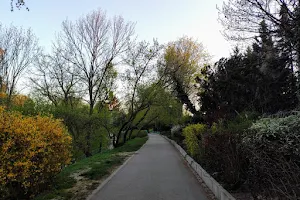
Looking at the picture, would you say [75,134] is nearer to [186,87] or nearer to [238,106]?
[238,106]

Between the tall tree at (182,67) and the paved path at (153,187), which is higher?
the tall tree at (182,67)

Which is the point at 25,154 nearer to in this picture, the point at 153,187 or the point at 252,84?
the point at 153,187

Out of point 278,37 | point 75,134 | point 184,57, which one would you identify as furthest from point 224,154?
point 184,57

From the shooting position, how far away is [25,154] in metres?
5.12

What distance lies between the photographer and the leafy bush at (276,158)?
3.27m

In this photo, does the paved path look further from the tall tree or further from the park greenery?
the tall tree

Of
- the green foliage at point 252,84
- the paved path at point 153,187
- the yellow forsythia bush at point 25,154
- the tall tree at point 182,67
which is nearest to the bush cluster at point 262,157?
the paved path at point 153,187

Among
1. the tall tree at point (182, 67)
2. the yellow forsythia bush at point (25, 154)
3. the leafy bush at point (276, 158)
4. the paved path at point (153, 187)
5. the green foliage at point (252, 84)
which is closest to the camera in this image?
the leafy bush at point (276, 158)

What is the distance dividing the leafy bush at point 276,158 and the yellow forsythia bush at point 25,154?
14.6ft

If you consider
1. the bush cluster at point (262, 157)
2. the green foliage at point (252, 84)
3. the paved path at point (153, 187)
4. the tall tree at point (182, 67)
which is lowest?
the paved path at point (153, 187)

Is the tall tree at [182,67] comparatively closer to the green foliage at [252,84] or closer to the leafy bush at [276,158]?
the green foliage at [252,84]

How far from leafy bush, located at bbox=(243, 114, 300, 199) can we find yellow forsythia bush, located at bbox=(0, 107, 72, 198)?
4459 mm

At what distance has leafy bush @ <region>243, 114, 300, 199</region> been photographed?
10.7 ft

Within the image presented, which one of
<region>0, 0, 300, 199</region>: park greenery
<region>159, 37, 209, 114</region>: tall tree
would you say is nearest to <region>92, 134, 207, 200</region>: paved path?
<region>0, 0, 300, 199</region>: park greenery
